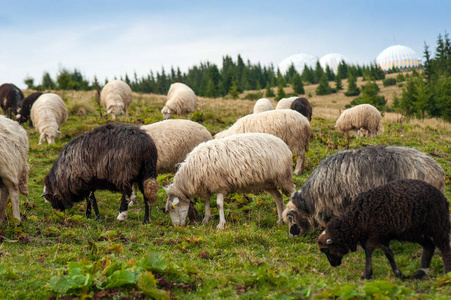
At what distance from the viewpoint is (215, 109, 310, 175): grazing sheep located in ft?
37.9

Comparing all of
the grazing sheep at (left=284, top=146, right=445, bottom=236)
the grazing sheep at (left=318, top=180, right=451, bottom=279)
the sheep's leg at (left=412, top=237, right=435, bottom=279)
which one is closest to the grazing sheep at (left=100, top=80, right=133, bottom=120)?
the grazing sheep at (left=284, top=146, right=445, bottom=236)

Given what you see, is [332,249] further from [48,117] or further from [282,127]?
[48,117]

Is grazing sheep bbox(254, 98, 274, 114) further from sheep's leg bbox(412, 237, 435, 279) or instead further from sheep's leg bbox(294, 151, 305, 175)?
sheep's leg bbox(412, 237, 435, 279)

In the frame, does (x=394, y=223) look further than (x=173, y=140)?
No

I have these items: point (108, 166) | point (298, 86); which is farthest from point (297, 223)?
point (298, 86)

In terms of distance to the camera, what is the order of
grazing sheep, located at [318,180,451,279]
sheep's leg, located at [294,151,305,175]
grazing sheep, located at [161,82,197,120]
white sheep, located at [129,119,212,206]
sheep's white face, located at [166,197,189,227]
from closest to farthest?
grazing sheep, located at [318,180,451,279], sheep's white face, located at [166,197,189,227], white sheep, located at [129,119,212,206], sheep's leg, located at [294,151,305,175], grazing sheep, located at [161,82,197,120]

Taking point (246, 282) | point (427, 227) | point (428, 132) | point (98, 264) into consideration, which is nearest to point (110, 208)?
point (98, 264)

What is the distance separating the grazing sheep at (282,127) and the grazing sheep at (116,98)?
9362 mm

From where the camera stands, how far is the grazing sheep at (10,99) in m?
20.2

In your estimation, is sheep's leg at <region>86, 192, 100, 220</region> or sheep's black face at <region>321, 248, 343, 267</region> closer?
sheep's black face at <region>321, 248, 343, 267</region>

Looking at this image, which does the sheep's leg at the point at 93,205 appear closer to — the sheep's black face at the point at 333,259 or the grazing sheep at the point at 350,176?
the grazing sheep at the point at 350,176

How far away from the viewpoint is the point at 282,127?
11625 millimetres

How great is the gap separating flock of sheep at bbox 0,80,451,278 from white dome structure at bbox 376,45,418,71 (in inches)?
4158

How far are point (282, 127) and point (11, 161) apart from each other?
22.8ft
